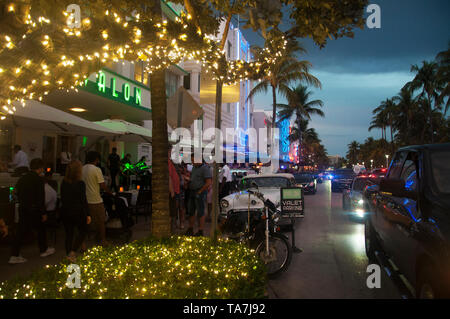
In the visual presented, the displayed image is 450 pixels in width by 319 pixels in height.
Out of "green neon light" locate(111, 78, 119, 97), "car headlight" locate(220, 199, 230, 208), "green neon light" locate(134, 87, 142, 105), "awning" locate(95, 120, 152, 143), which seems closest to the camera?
"car headlight" locate(220, 199, 230, 208)

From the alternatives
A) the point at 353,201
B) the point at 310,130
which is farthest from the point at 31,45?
the point at 310,130

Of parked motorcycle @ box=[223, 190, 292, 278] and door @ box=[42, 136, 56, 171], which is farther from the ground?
door @ box=[42, 136, 56, 171]

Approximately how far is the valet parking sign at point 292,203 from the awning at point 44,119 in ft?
17.7

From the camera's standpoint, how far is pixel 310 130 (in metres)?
88.1

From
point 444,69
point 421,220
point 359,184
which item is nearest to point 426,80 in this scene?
point 444,69

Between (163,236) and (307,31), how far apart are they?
132 inches

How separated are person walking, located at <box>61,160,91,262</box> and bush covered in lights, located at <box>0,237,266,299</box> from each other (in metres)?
2.25

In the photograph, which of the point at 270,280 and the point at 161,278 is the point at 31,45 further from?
the point at 270,280

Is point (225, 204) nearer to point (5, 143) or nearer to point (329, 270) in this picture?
point (329, 270)

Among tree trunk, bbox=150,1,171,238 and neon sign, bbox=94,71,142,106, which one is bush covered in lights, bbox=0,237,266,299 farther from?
neon sign, bbox=94,71,142,106

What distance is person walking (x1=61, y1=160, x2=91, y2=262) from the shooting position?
6305mm

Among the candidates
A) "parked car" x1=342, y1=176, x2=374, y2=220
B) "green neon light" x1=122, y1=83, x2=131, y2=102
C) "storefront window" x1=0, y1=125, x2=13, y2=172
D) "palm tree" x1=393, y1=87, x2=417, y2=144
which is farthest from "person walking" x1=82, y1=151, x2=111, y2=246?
"palm tree" x1=393, y1=87, x2=417, y2=144
